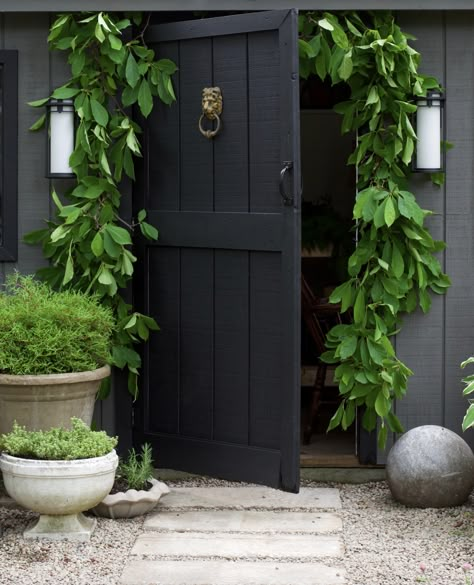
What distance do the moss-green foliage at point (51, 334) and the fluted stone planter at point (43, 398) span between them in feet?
0.17

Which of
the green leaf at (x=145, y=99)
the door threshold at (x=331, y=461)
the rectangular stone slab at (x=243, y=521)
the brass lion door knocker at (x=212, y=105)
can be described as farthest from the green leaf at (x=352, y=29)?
the rectangular stone slab at (x=243, y=521)

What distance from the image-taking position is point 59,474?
4.61m

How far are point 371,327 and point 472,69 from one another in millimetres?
1301

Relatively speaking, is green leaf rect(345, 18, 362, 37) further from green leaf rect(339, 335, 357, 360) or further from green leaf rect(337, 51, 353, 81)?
green leaf rect(339, 335, 357, 360)

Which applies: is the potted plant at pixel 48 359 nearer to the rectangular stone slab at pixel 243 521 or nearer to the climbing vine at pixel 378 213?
the rectangular stone slab at pixel 243 521

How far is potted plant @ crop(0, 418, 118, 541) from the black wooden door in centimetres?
78

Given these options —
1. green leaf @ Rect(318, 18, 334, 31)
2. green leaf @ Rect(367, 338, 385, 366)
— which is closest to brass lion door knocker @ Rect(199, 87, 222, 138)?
green leaf @ Rect(318, 18, 334, 31)

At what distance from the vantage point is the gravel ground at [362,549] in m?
4.33

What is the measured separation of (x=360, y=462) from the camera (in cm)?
575

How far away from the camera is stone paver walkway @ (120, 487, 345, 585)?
4.34 meters

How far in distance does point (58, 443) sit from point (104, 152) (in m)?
1.43

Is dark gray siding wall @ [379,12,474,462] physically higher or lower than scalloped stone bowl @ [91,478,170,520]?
higher

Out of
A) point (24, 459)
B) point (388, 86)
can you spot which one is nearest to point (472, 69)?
point (388, 86)

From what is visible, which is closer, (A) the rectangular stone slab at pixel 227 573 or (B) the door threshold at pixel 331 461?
(A) the rectangular stone slab at pixel 227 573
